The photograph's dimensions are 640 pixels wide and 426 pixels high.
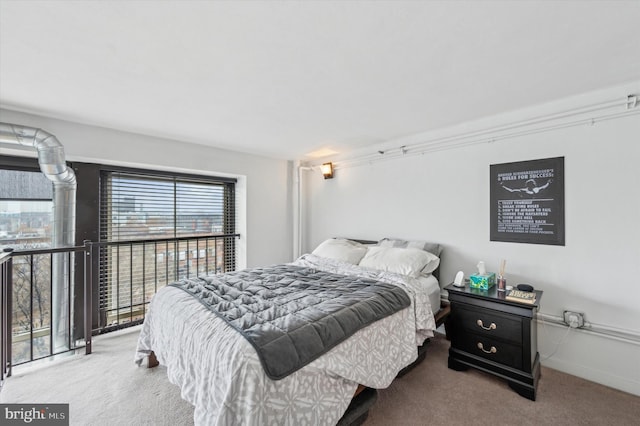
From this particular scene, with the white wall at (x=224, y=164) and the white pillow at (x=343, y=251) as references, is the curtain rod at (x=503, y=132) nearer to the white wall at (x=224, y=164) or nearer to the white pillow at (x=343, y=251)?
the white pillow at (x=343, y=251)

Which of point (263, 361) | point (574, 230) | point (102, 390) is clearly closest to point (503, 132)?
point (574, 230)

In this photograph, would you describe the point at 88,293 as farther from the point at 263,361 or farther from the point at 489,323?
the point at 489,323

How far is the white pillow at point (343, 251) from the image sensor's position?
10.0 ft

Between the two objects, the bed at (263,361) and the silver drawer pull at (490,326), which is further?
the silver drawer pull at (490,326)

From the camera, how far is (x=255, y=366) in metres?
1.16

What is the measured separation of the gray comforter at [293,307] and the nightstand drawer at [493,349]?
0.71 metres

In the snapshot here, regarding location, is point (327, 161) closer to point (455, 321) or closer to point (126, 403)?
point (455, 321)

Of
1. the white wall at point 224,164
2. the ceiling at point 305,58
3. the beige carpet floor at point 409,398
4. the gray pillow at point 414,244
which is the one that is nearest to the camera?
the ceiling at point 305,58

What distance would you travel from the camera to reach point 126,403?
70.9 inches

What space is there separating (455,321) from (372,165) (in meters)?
2.11

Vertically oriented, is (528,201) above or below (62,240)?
above

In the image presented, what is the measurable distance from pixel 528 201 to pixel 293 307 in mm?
2276

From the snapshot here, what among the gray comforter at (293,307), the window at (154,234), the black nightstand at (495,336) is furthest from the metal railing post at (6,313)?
the black nightstand at (495,336)

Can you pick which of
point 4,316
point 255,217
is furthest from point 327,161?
point 4,316
